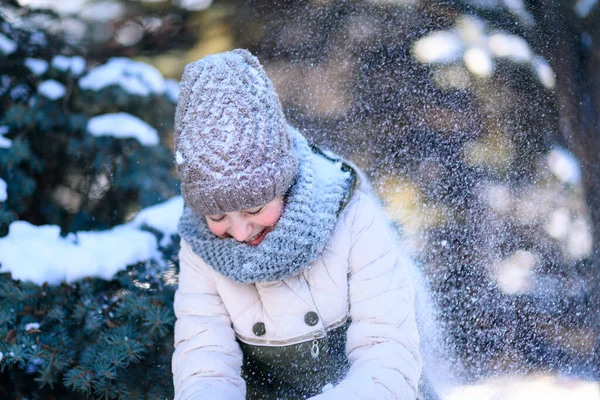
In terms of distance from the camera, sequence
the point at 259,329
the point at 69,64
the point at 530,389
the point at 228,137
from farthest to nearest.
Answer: the point at 69,64 < the point at 530,389 < the point at 259,329 < the point at 228,137

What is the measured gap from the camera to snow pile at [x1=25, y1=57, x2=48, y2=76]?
246 cm

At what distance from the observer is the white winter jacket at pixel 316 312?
4.33ft

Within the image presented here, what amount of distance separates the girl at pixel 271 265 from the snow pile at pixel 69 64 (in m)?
1.31

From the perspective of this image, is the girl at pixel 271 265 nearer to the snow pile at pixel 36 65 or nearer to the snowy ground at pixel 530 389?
the snowy ground at pixel 530 389

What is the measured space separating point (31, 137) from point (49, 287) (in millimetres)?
708

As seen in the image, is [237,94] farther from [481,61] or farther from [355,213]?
[481,61]

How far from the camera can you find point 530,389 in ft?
6.53

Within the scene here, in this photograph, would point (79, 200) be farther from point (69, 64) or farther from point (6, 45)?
point (6, 45)

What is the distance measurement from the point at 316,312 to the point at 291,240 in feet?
0.64

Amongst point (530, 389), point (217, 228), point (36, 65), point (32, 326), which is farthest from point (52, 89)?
point (530, 389)

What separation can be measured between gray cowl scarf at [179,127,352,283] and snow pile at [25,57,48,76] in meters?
1.44

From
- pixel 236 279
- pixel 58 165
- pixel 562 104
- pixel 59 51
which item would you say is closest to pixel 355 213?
pixel 236 279

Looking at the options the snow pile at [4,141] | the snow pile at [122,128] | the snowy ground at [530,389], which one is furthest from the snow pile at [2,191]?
the snowy ground at [530,389]

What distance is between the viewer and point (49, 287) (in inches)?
76.0
